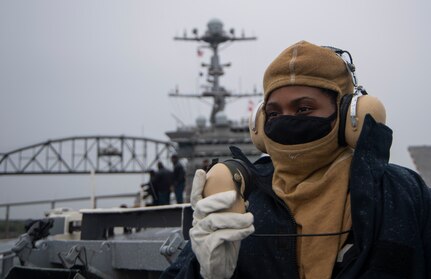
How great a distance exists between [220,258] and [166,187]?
29.4ft

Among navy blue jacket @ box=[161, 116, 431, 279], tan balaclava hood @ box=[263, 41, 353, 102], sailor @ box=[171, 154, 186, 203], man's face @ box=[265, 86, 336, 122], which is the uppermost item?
tan balaclava hood @ box=[263, 41, 353, 102]

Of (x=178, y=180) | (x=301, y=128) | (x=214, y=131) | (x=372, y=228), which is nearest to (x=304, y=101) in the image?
(x=301, y=128)

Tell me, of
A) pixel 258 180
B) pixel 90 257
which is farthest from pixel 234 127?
pixel 258 180

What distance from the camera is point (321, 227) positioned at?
1517 millimetres

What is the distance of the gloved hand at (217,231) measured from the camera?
1366 millimetres

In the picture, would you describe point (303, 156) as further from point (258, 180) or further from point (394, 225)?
point (394, 225)

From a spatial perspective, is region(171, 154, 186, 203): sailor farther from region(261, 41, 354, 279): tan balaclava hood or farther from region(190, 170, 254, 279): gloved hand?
region(190, 170, 254, 279): gloved hand

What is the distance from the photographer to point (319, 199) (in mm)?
1547

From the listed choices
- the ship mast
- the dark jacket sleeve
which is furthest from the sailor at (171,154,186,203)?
the ship mast

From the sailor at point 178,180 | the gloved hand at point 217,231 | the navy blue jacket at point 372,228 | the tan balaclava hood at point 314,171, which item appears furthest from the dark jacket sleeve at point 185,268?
the sailor at point 178,180

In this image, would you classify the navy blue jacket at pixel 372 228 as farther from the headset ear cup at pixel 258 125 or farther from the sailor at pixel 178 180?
the sailor at pixel 178 180

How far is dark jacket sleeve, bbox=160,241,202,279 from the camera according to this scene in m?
1.62

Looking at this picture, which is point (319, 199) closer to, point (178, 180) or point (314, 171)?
point (314, 171)

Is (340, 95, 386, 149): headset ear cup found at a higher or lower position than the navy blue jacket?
higher
